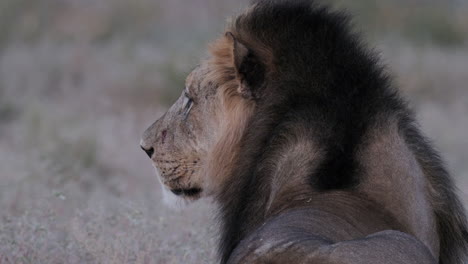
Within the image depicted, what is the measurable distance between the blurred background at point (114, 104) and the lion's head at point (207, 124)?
55 centimetres

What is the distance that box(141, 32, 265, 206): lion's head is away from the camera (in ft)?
14.2

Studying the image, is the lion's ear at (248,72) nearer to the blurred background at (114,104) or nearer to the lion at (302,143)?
the lion at (302,143)

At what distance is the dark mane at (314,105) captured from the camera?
405cm

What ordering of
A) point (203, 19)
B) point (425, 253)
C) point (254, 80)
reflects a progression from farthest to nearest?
1. point (203, 19)
2. point (254, 80)
3. point (425, 253)

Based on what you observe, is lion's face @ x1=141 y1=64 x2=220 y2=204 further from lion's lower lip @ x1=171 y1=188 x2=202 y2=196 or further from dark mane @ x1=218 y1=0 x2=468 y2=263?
dark mane @ x1=218 y1=0 x2=468 y2=263

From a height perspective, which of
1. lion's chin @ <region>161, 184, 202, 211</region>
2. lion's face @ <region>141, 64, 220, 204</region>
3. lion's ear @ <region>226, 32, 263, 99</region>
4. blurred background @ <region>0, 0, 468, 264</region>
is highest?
lion's ear @ <region>226, 32, 263, 99</region>

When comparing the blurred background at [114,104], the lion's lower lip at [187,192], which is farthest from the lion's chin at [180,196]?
the blurred background at [114,104]

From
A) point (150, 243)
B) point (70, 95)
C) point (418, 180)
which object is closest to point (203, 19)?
point (70, 95)

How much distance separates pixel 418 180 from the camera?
4.03 metres

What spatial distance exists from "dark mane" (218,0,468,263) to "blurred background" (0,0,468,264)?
292 mm

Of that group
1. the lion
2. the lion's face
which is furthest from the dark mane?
the lion's face

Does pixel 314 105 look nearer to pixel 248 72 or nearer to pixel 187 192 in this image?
pixel 248 72

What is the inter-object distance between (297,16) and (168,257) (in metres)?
1.63

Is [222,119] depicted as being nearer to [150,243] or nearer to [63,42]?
[150,243]
